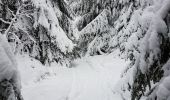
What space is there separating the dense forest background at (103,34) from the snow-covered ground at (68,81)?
70cm


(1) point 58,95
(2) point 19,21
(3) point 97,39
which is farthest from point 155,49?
(3) point 97,39

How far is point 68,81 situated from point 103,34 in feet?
22.8

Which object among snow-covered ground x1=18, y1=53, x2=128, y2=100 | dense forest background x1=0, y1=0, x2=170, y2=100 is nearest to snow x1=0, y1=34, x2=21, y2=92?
dense forest background x1=0, y1=0, x2=170, y2=100

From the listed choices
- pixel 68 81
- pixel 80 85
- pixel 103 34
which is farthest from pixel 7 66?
pixel 103 34

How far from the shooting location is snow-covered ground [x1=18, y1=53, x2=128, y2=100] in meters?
7.95

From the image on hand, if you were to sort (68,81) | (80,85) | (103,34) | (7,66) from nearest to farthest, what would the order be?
(7,66) → (80,85) → (68,81) → (103,34)

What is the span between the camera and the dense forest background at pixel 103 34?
2.55m

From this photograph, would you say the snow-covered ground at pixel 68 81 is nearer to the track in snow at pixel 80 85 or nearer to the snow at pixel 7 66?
the track in snow at pixel 80 85

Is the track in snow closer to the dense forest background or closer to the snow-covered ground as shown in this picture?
the snow-covered ground

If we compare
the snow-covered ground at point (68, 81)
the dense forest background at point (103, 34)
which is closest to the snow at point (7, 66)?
the dense forest background at point (103, 34)

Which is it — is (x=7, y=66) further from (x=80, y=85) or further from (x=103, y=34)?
(x=103, y=34)

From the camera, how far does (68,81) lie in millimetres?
9914

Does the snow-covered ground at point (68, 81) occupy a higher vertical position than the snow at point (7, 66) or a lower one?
lower

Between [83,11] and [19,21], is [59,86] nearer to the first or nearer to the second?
[19,21]
